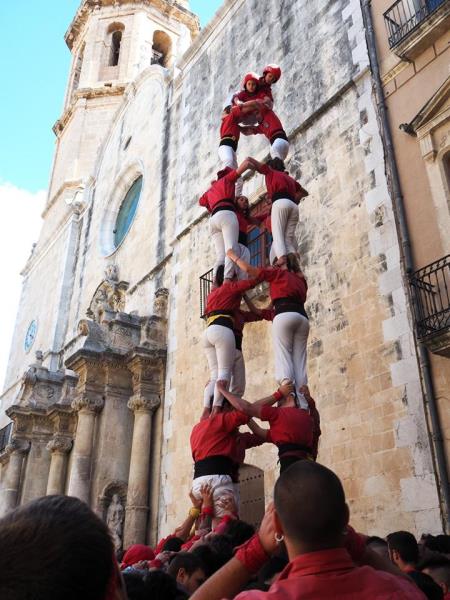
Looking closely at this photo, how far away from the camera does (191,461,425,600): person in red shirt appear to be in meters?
1.74

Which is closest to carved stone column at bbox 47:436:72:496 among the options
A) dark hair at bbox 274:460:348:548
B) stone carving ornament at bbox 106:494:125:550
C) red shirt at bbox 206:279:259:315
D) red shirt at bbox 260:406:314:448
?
stone carving ornament at bbox 106:494:125:550

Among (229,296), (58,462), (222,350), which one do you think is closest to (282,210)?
(229,296)

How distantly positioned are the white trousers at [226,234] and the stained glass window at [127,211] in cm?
1255

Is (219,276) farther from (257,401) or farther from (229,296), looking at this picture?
(257,401)

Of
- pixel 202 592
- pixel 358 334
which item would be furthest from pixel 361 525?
pixel 202 592

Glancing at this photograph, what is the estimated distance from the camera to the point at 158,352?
14.3 metres

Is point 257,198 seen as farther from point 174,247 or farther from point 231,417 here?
point 231,417

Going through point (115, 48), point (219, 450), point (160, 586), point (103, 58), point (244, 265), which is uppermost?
point (115, 48)

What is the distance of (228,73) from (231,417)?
39.1ft

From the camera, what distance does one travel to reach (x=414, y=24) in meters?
9.81

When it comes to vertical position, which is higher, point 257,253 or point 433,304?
point 257,253

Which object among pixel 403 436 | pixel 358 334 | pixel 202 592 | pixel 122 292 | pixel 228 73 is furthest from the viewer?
pixel 122 292

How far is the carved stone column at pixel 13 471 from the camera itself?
18797 millimetres

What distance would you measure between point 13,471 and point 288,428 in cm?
1620
